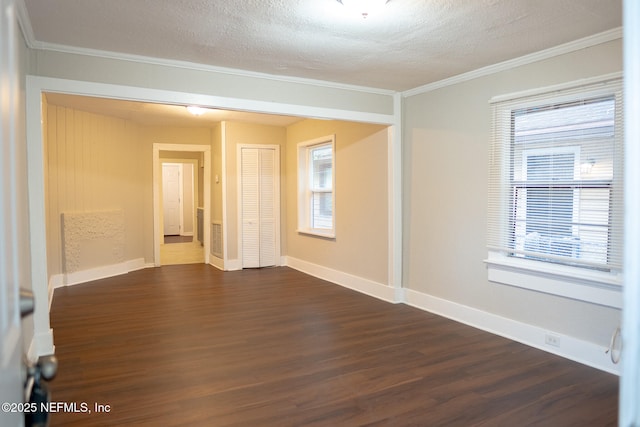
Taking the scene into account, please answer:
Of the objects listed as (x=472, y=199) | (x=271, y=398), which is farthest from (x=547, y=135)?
(x=271, y=398)

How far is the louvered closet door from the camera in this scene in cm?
722

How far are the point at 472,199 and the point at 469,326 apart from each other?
123 cm

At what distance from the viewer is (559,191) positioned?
3383mm

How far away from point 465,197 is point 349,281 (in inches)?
87.2

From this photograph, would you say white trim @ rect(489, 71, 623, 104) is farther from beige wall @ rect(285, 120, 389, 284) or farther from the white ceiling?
beige wall @ rect(285, 120, 389, 284)

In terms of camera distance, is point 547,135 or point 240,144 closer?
point 547,135

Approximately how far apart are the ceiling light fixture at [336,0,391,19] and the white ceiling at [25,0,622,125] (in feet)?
0.20

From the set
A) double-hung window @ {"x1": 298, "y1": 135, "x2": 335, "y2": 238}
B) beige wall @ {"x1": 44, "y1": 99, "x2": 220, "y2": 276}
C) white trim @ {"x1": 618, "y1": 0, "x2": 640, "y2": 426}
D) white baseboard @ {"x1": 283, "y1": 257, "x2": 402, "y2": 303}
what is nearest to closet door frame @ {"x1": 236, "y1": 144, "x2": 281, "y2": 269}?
white baseboard @ {"x1": 283, "y1": 257, "x2": 402, "y2": 303}

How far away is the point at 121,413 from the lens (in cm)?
248

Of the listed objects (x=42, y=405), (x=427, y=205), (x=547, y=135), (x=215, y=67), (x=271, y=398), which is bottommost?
(x=271, y=398)

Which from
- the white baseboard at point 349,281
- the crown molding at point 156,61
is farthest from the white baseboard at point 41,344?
the white baseboard at point 349,281

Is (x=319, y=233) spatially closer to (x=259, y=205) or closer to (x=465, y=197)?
(x=259, y=205)

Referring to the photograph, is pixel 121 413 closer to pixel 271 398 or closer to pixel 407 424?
pixel 271 398

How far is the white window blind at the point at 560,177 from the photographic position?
3053mm
